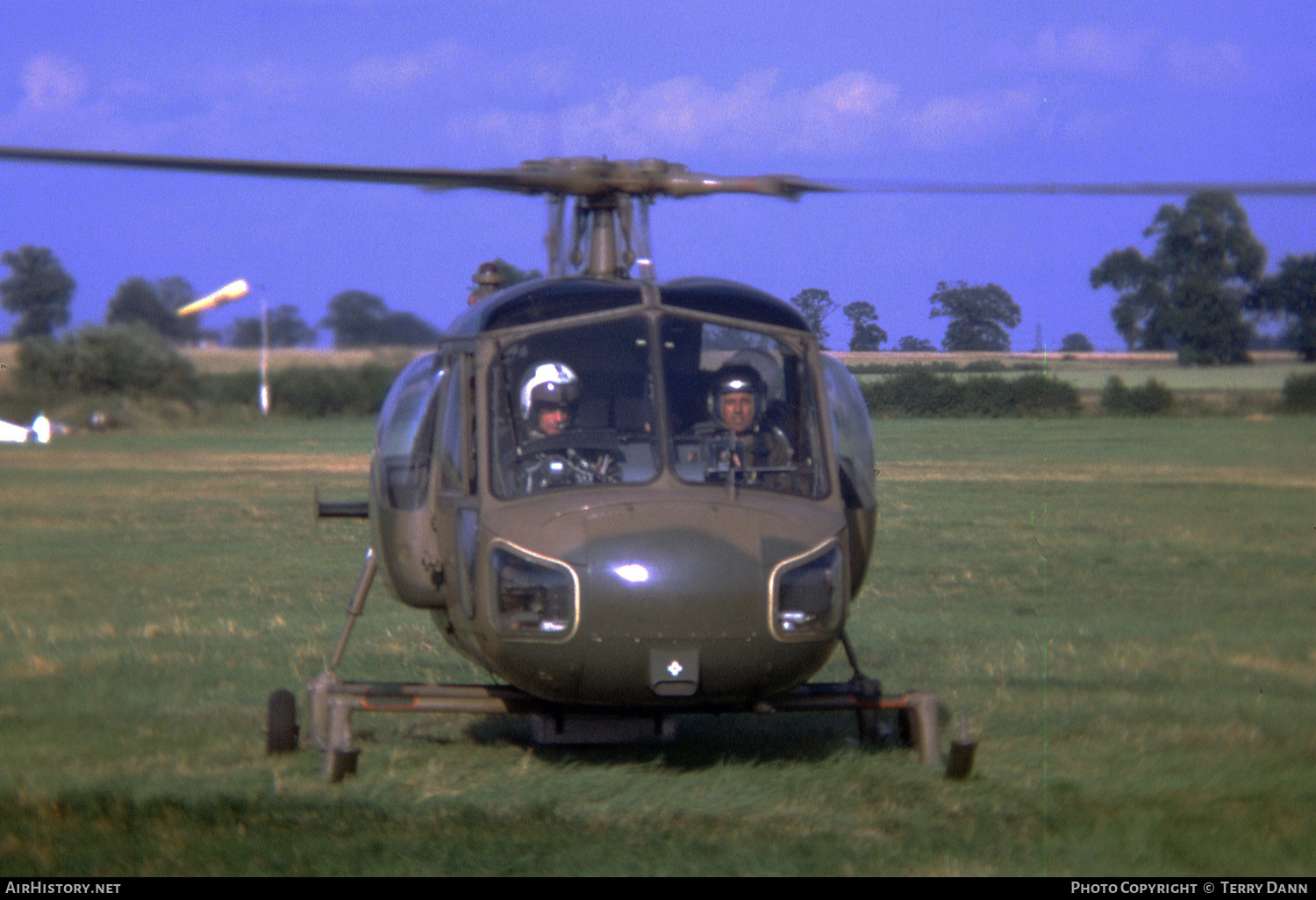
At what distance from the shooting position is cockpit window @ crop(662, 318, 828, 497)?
6004 millimetres

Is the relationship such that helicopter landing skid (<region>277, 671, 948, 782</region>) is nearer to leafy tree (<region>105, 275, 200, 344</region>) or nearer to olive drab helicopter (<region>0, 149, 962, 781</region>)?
olive drab helicopter (<region>0, 149, 962, 781</region>)

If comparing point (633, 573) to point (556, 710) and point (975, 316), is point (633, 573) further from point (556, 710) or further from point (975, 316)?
point (975, 316)

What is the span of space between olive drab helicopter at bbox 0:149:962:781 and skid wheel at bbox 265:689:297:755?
10mm

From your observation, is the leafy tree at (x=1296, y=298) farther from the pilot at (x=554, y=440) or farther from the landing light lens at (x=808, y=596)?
the pilot at (x=554, y=440)

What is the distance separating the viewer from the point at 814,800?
20.0 ft

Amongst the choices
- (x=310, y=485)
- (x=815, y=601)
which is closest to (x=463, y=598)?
(x=815, y=601)

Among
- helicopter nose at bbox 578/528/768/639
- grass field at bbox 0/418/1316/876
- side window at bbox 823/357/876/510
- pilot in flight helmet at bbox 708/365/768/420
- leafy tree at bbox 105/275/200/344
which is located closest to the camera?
helicopter nose at bbox 578/528/768/639

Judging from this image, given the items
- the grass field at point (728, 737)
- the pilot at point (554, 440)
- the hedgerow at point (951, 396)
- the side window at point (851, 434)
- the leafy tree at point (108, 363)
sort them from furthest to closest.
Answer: the leafy tree at point (108, 363) < the hedgerow at point (951, 396) < the side window at point (851, 434) < the pilot at point (554, 440) < the grass field at point (728, 737)

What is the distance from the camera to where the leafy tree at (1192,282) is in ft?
23.3

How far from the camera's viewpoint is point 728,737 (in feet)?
24.6

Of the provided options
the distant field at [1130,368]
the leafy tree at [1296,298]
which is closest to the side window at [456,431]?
the distant field at [1130,368]

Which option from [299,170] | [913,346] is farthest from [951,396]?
[299,170]

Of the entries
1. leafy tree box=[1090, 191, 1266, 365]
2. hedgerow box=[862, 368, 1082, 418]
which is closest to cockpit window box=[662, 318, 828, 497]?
hedgerow box=[862, 368, 1082, 418]

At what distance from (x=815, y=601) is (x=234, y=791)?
8.84 ft
